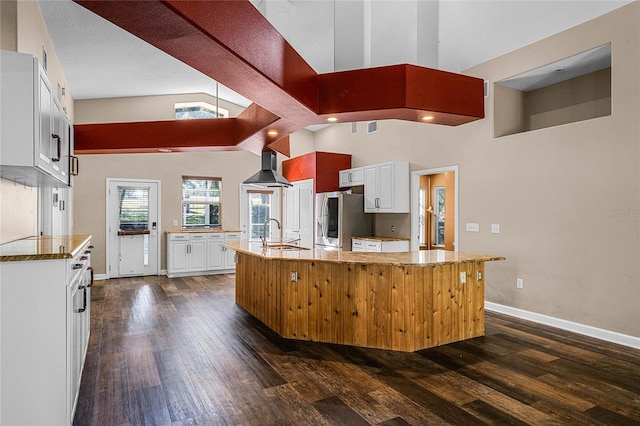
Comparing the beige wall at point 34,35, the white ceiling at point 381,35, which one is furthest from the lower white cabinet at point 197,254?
the beige wall at point 34,35

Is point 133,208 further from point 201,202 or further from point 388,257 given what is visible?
point 388,257

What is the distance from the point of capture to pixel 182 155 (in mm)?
8336

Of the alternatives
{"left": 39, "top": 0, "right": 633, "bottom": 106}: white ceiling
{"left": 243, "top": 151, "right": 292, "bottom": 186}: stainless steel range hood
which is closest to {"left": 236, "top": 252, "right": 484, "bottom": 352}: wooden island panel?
{"left": 243, "top": 151, "right": 292, "bottom": 186}: stainless steel range hood

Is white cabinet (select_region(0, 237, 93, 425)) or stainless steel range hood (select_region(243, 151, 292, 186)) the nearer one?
white cabinet (select_region(0, 237, 93, 425))

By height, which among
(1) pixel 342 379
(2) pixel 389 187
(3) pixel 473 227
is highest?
(2) pixel 389 187

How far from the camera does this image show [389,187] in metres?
6.65

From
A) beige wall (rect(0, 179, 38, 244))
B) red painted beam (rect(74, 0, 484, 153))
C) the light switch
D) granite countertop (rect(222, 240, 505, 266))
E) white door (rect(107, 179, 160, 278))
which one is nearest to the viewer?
red painted beam (rect(74, 0, 484, 153))

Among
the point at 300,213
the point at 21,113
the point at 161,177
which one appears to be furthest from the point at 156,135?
the point at 300,213

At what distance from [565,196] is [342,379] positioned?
329cm

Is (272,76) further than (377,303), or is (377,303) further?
(377,303)

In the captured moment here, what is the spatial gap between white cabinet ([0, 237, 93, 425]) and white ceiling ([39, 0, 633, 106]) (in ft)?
9.55

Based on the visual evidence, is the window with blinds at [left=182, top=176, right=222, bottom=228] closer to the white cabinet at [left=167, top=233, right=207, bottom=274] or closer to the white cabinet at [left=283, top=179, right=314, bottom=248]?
the white cabinet at [left=167, top=233, right=207, bottom=274]

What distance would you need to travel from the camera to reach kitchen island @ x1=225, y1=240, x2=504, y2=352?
Answer: 3.71 m

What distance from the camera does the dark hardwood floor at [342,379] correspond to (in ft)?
8.23
